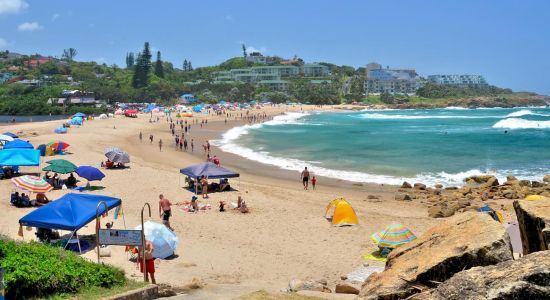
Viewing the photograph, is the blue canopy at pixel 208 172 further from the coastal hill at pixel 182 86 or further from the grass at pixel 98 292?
the coastal hill at pixel 182 86

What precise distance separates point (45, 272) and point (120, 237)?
→ 5.41ft


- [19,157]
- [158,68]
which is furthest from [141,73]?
[19,157]

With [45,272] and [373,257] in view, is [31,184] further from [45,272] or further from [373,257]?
[373,257]

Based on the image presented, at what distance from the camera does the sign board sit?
8789 mm

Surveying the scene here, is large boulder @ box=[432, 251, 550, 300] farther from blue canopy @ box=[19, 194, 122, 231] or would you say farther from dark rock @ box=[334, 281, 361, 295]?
blue canopy @ box=[19, 194, 122, 231]

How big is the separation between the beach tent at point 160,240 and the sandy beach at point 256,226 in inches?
10.9

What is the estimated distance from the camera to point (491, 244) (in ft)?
17.5

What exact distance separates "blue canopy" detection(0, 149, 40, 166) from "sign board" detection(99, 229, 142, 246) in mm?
Answer: 12453

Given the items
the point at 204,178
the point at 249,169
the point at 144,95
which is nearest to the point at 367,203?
the point at 204,178

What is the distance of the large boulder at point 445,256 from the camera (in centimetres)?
534

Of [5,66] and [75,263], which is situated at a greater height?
[5,66]

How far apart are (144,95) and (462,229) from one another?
111 meters

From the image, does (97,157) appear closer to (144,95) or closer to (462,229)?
(462,229)

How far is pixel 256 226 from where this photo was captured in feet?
49.5
